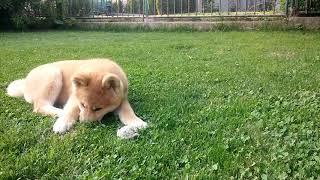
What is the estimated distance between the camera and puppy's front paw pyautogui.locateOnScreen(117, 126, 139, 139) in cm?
331

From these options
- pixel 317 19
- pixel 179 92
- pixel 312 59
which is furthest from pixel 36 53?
pixel 317 19

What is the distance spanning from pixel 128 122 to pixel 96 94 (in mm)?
392

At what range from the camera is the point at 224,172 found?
8.79 ft

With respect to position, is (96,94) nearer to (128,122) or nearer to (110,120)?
(110,120)

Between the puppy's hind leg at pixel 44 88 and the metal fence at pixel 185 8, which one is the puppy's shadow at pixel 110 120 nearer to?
the puppy's hind leg at pixel 44 88

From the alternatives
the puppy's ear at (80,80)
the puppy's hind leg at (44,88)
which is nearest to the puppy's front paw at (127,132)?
the puppy's ear at (80,80)

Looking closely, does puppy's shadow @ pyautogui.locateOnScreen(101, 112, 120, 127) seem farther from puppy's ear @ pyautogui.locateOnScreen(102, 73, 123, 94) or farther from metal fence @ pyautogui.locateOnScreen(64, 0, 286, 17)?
metal fence @ pyautogui.locateOnScreen(64, 0, 286, 17)

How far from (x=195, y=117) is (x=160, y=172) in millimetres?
1115

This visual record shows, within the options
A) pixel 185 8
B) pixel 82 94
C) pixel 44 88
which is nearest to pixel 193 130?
pixel 82 94

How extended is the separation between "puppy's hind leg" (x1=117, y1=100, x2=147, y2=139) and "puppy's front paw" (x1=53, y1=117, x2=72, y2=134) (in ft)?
1.52

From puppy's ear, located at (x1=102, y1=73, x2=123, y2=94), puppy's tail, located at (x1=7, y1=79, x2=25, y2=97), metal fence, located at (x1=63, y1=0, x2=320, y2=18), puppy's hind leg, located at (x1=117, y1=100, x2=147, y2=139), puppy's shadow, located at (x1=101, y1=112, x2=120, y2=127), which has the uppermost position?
metal fence, located at (x1=63, y1=0, x2=320, y2=18)

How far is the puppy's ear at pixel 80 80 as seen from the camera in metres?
3.76

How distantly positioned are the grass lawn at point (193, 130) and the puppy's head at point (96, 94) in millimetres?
116

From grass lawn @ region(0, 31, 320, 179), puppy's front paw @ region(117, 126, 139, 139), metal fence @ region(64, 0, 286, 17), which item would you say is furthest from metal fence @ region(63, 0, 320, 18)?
puppy's front paw @ region(117, 126, 139, 139)
